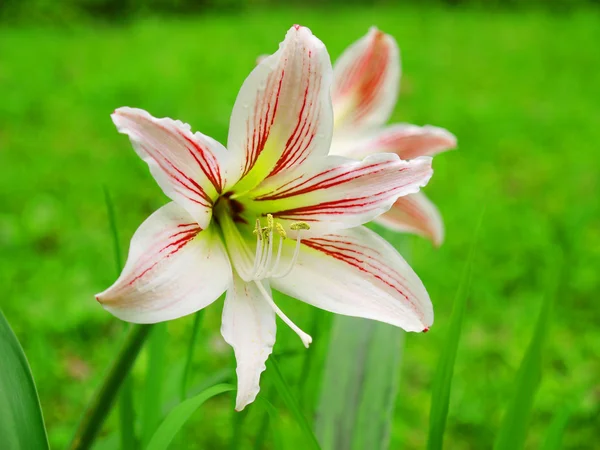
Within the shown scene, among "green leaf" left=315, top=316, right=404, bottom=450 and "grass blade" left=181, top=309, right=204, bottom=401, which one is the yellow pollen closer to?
"grass blade" left=181, top=309, right=204, bottom=401

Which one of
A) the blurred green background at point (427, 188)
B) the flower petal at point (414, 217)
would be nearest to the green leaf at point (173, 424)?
the blurred green background at point (427, 188)

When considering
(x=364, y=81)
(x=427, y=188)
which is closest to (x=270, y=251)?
(x=364, y=81)

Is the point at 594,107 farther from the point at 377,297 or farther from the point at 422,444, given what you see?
the point at 377,297

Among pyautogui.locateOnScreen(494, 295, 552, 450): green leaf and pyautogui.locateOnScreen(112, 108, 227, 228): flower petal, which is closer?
pyautogui.locateOnScreen(112, 108, 227, 228): flower petal

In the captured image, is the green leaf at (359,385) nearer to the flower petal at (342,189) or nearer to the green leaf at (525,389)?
the green leaf at (525,389)

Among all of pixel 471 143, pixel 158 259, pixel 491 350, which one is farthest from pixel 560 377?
pixel 471 143

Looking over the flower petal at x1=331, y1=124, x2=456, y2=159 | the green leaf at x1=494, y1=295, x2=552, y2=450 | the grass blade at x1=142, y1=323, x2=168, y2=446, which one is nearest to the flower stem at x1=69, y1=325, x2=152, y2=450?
the grass blade at x1=142, y1=323, x2=168, y2=446
